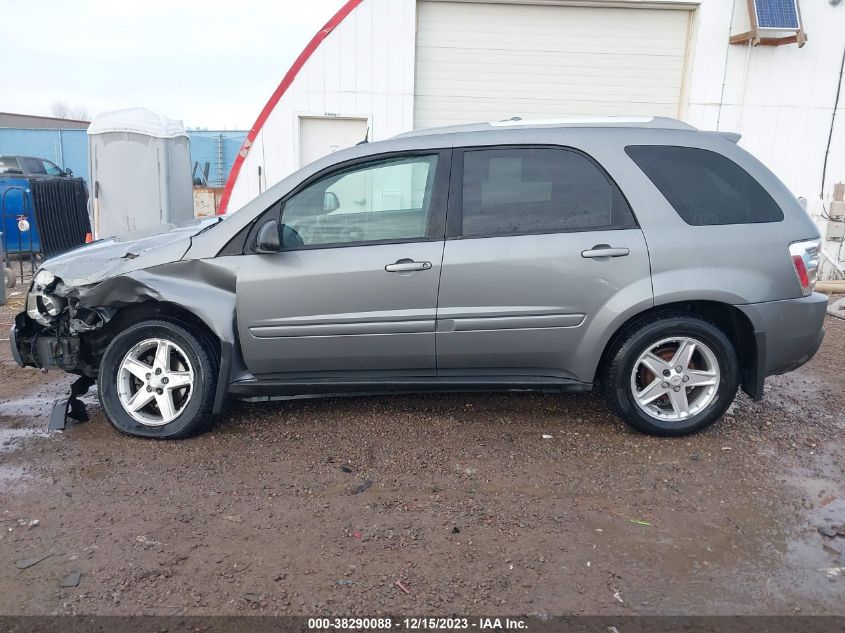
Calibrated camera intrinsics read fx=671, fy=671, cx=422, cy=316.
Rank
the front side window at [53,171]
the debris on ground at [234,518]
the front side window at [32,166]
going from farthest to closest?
the front side window at [53,171]
the front side window at [32,166]
the debris on ground at [234,518]

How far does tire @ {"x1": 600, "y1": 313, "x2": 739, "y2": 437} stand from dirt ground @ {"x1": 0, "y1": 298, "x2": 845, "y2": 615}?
0.54ft

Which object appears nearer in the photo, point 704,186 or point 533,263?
point 533,263

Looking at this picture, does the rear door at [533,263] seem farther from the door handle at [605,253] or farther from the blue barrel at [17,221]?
the blue barrel at [17,221]

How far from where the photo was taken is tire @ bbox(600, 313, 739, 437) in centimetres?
403

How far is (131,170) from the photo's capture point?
9.12 m

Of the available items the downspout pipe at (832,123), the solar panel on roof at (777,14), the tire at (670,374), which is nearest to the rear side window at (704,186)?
the tire at (670,374)

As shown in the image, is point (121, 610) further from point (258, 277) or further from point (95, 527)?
point (258, 277)

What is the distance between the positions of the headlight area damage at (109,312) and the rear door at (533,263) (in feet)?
4.39

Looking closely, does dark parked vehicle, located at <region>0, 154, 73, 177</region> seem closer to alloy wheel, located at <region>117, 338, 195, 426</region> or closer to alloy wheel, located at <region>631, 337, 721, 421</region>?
alloy wheel, located at <region>117, 338, 195, 426</region>

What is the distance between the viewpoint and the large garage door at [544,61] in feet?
30.9

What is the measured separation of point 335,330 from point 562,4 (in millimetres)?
7332

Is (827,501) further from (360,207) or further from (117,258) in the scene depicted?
(117,258)

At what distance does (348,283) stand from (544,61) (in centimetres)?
697

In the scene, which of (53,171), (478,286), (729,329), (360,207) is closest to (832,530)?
(729,329)
